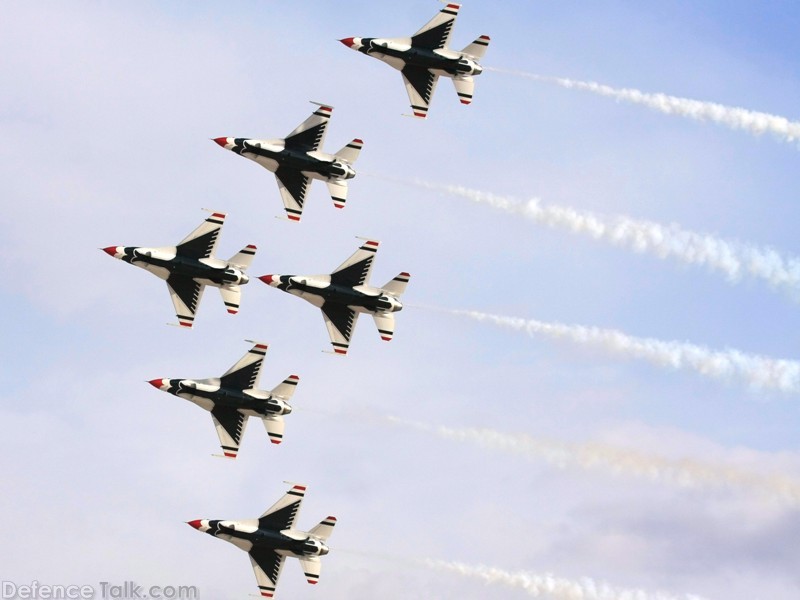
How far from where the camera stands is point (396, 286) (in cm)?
13600

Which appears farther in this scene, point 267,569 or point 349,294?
point 267,569

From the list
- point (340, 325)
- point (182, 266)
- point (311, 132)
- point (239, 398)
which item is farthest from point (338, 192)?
point (239, 398)

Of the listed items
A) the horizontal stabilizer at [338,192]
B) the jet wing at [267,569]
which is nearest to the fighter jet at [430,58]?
the horizontal stabilizer at [338,192]

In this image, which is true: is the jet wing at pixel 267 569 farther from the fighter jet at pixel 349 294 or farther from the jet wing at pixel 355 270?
the jet wing at pixel 355 270

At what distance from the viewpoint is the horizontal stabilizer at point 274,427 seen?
441ft

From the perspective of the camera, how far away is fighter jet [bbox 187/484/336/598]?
135125 millimetres

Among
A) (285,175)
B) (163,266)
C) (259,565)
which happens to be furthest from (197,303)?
(259,565)

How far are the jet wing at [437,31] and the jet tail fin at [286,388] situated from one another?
3052 centimetres

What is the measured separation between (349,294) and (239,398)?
1283cm

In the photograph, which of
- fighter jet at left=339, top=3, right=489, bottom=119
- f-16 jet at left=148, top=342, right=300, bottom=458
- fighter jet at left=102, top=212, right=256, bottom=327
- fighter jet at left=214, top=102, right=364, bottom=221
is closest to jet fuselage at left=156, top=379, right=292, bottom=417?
f-16 jet at left=148, top=342, right=300, bottom=458

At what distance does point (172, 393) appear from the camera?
454 ft

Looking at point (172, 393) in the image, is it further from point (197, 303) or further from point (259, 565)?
point (259, 565)

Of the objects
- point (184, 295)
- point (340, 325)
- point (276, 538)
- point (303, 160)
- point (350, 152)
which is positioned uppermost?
point (350, 152)

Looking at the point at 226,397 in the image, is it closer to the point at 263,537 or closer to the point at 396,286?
the point at 263,537
